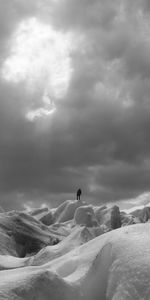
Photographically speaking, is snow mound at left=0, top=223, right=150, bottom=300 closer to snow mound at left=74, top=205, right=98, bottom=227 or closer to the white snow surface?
the white snow surface

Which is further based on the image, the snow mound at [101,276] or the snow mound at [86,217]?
the snow mound at [86,217]

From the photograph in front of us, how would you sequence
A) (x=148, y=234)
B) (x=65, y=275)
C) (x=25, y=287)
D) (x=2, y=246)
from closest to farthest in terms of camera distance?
(x=25, y=287)
(x=148, y=234)
(x=65, y=275)
(x=2, y=246)

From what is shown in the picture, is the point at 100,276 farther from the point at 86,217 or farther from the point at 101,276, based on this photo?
the point at 86,217

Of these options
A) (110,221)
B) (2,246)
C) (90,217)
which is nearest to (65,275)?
(2,246)

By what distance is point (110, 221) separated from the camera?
6150 cm

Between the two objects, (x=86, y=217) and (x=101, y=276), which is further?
(x=86, y=217)

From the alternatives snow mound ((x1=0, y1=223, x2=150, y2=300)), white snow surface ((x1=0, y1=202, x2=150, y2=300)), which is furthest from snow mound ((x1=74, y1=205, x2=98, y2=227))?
snow mound ((x1=0, y1=223, x2=150, y2=300))

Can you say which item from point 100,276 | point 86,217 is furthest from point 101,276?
point 86,217

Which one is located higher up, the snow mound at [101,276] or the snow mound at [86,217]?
the snow mound at [86,217]

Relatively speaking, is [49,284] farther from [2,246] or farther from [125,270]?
[2,246]

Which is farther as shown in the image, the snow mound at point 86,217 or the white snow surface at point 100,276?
the snow mound at point 86,217

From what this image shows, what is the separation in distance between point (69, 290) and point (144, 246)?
4.27ft

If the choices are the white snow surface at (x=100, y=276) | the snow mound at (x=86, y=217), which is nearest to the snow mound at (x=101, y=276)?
the white snow surface at (x=100, y=276)

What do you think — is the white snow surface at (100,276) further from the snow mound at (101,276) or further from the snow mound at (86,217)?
the snow mound at (86,217)
